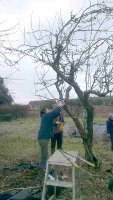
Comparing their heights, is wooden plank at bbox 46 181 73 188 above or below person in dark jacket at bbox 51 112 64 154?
Answer: below

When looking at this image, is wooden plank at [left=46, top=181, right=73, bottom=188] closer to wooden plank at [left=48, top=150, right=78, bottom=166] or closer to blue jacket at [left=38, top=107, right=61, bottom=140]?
wooden plank at [left=48, top=150, right=78, bottom=166]

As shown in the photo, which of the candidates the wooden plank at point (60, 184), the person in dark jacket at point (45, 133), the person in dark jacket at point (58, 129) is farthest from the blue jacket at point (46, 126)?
the wooden plank at point (60, 184)

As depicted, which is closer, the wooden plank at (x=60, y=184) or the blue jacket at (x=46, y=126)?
the wooden plank at (x=60, y=184)

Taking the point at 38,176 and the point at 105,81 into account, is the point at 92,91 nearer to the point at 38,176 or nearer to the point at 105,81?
the point at 105,81

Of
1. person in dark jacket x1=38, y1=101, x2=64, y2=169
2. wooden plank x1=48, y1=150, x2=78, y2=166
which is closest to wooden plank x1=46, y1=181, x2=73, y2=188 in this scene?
wooden plank x1=48, y1=150, x2=78, y2=166

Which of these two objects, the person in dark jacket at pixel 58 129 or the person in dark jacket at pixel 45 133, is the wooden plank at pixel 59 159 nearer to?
the person in dark jacket at pixel 45 133

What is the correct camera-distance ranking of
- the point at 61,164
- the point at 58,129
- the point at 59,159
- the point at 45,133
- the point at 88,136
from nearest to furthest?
the point at 61,164 → the point at 59,159 → the point at 45,133 → the point at 88,136 → the point at 58,129

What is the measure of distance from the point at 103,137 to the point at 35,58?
10099 millimetres

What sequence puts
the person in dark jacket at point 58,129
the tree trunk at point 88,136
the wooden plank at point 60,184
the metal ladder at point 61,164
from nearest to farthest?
the metal ladder at point 61,164, the wooden plank at point 60,184, the tree trunk at point 88,136, the person in dark jacket at point 58,129

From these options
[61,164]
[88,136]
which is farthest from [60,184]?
[88,136]

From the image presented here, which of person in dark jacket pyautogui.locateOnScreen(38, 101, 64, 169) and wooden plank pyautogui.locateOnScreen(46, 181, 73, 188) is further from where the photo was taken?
person in dark jacket pyautogui.locateOnScreen(38, 101, 64, 169)

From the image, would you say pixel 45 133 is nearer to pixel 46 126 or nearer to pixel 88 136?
pixel 46 126

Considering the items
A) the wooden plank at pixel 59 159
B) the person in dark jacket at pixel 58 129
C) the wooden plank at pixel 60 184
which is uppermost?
the person in dark jacket at pixel 58 129

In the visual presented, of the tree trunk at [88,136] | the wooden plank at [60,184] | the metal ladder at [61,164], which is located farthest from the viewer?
the tree trunk at [88,136]
